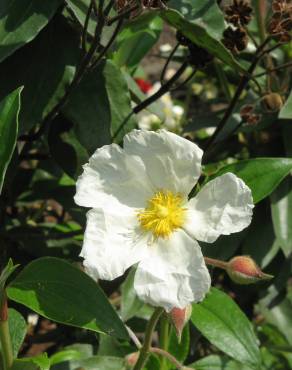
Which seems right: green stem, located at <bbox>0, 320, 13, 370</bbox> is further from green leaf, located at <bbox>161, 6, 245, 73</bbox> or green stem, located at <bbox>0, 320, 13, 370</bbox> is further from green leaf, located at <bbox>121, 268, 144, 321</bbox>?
green leaf, located at <bbox>161, 6, 245, 73</bbox>

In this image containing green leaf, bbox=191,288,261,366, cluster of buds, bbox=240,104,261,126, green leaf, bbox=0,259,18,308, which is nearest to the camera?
green leaf, bbox=0,259,18,308

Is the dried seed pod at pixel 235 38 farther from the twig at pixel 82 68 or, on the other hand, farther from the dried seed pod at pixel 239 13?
the twig at pixel 82 68

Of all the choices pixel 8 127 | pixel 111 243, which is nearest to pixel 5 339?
pixel 111 243

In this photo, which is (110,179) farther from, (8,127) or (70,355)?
(70,355)

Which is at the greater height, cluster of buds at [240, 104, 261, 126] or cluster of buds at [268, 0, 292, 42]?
→ cluster of buds at [268, 0, 292, 42]

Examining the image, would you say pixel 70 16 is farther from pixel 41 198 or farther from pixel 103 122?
pixel 41 198

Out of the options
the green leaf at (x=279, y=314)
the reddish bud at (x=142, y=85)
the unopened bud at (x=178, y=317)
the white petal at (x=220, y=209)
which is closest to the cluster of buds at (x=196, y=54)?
the white petal at (x=220, y=209)

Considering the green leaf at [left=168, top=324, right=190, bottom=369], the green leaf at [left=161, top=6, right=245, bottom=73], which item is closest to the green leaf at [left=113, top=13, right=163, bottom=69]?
the green leaf at [left=161, top=6, right=245, bottom=73]
